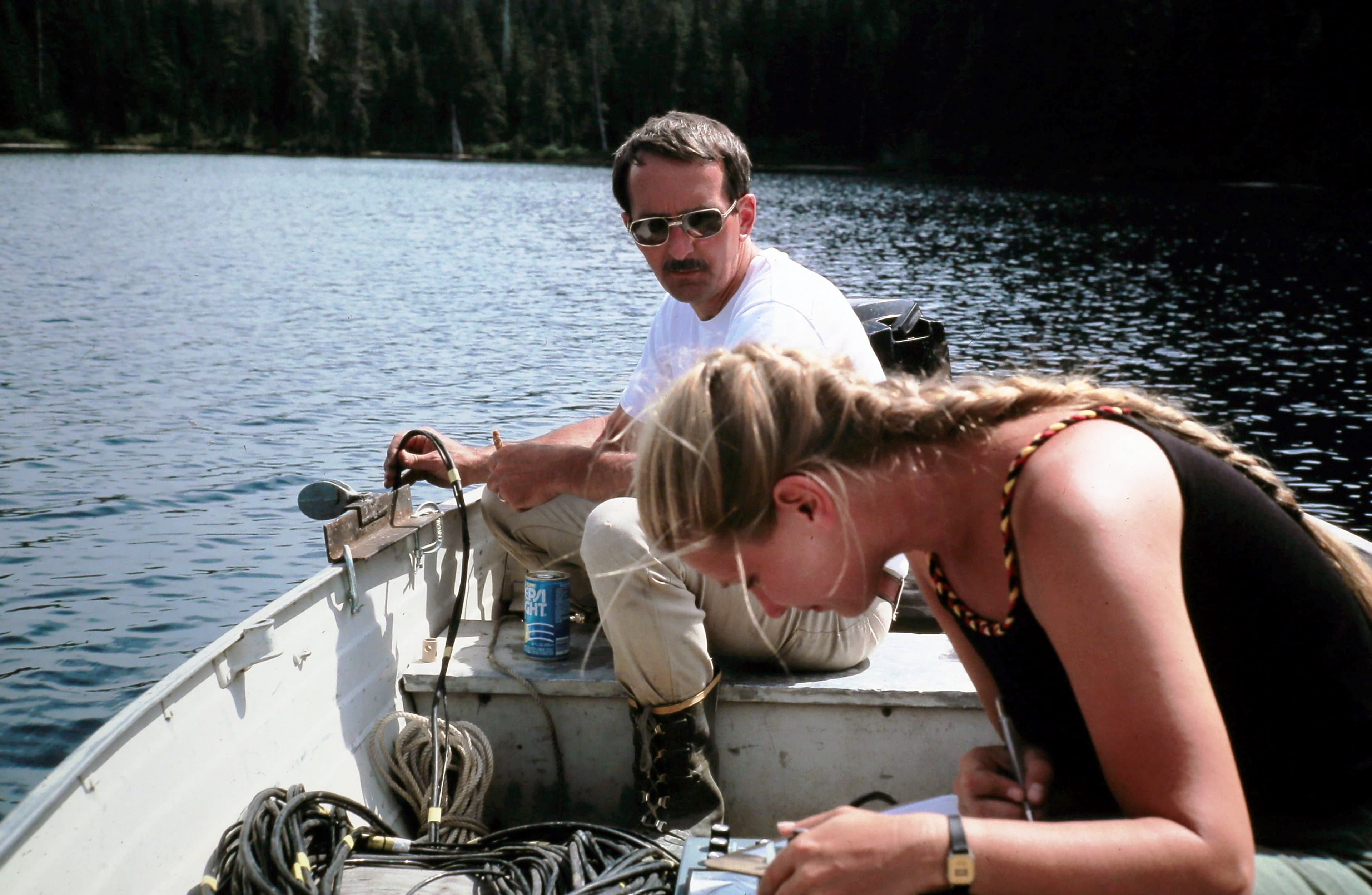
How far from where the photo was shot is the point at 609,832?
9.43 ft

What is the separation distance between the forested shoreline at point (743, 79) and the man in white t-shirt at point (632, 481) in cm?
5516

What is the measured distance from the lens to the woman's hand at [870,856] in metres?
1.47

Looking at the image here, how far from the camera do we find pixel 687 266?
11.3 ft

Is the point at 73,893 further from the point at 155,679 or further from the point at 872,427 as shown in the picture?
the point at 155,679

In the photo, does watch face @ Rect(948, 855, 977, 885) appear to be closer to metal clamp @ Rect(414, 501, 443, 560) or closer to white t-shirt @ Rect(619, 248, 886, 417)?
white t-shirt @ Rect(619, 248, 886, 417)

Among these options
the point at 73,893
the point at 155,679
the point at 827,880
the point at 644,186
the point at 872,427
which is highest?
the point at 644,186

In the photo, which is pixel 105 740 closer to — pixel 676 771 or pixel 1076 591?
pixel 676 771

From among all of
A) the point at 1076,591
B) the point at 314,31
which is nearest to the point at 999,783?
the point at 1076,591

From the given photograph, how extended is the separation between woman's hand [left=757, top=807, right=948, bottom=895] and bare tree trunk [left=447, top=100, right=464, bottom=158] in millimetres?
86086

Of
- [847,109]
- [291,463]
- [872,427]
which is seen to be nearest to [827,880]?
[872,427]

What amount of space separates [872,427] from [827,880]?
0.60 meters

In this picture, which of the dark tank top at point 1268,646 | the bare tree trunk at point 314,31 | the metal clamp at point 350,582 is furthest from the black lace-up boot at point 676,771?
the bare tree trunk at point 314,31

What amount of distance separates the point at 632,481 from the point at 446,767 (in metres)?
1.10

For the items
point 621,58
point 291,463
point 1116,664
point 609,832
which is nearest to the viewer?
point 1116,664
